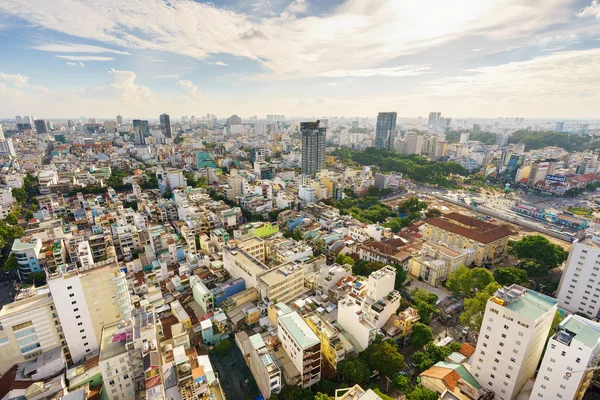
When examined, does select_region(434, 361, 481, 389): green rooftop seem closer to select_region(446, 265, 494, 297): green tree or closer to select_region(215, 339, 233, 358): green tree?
select_region(446, 265, 494, 297): green tree


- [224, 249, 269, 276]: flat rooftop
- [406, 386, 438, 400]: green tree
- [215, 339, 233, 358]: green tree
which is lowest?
[215, 339, 233, 358]: green tree

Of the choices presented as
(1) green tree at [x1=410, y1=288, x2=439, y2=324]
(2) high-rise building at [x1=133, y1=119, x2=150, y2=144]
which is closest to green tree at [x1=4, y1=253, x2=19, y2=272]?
(1) green tree at [x1=410, y1=288, x2=439, y2=324]

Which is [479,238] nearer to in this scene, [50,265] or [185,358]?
[185,358]

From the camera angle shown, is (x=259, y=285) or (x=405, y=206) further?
(x=405, y=206)

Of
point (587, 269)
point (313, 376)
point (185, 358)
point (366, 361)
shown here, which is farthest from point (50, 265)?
point (587, 269)

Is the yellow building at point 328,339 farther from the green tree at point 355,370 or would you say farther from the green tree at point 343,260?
the green tree at point 343,260

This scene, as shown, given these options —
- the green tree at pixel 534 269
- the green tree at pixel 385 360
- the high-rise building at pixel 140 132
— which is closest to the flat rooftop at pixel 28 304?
the green tree at pixel 385 360
